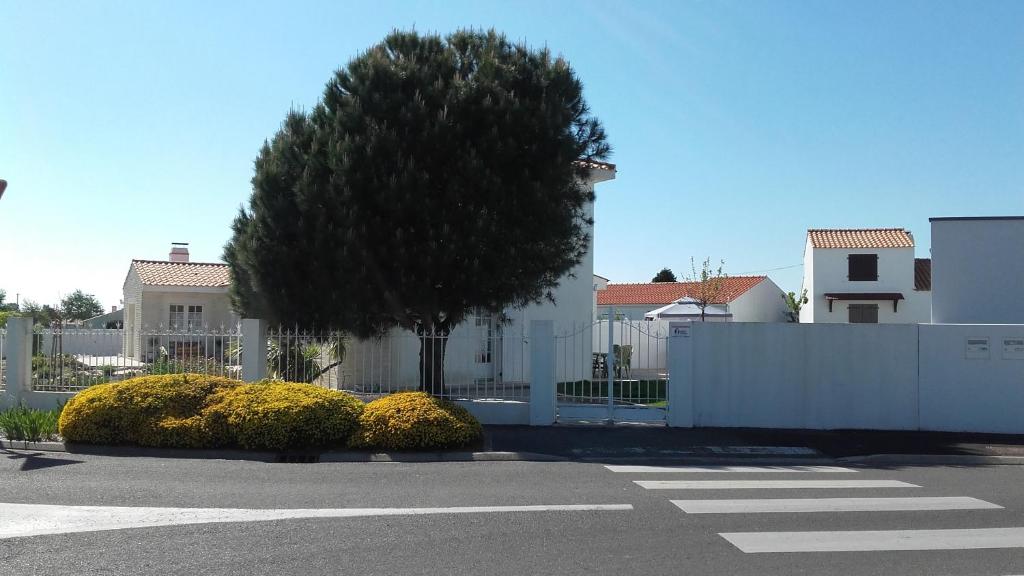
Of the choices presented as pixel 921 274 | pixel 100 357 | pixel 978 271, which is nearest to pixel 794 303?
pixel 921 274

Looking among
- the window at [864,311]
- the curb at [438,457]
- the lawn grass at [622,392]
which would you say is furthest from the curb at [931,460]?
the window at [864,311]

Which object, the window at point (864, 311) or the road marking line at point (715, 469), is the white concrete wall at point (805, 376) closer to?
the road marking line at point (715, 469)

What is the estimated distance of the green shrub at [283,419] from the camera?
1132 cm

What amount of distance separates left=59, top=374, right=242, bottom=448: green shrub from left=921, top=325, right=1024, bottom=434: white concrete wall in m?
11.4

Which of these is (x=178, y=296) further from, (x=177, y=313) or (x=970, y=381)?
(x=970, y=381)

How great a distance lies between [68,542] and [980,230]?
58.2 ft

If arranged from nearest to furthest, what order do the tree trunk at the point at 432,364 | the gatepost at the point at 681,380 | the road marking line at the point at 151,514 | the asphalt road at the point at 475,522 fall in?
the asphalt road at the point at 475,522 → the road marking line at the point at 151,514 → the gatepost at the point at 681,380 → the tree trunk at the point at 432,364

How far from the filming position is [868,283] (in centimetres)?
4034

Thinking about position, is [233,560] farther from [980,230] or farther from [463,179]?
[980,230]

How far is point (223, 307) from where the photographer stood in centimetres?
3206

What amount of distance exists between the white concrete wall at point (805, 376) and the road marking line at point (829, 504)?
550 centimetres

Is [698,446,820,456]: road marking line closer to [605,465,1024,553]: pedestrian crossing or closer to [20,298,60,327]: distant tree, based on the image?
[605,465,1024,553]: pedestrian crossing

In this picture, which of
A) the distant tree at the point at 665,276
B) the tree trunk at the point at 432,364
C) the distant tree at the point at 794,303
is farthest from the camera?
the distant tree at the point at 665,276

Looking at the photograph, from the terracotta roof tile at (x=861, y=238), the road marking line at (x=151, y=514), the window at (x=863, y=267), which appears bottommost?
the road marking line at (x=151, y=514)
